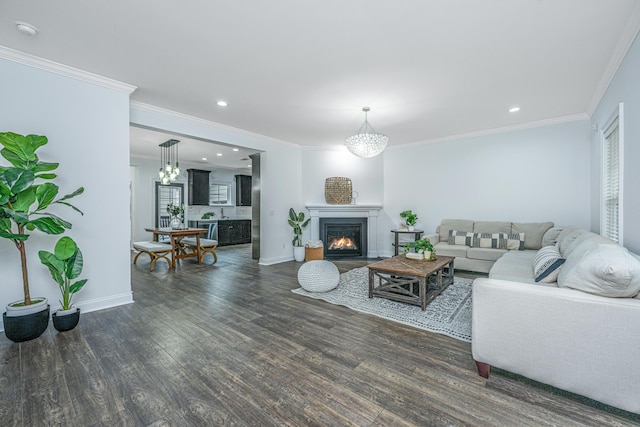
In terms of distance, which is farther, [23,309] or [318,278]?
[318,278]

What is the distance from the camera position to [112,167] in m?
3.25

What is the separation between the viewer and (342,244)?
21.7 ft

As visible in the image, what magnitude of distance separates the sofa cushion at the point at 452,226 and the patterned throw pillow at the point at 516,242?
0.69m

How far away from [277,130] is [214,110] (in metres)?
1.35

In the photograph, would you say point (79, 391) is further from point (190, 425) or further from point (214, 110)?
point (214, 110)

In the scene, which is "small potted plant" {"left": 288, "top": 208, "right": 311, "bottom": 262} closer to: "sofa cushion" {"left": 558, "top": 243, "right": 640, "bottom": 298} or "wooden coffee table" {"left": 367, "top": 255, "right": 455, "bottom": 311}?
"wooden coffee table" {"left": 367, "top": 255, "right": 455, "bottom": 311}

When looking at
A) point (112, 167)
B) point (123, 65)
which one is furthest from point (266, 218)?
point (123, 65)

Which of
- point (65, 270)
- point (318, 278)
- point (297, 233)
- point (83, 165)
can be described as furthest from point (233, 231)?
point (65, 270)

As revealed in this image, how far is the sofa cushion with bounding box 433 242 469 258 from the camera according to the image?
4918 millimetres

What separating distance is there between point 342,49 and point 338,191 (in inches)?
157

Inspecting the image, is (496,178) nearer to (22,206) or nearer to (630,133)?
(630,133)

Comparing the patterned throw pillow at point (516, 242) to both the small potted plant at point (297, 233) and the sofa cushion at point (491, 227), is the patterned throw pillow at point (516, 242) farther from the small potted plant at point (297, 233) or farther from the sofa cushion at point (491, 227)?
the small potted plant at point (297, 233)

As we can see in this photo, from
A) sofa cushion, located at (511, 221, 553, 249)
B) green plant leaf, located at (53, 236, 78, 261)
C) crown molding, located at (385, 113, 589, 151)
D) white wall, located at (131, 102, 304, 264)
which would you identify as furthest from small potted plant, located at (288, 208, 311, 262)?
sofa cushion, located at (511, 221, 553, 249)

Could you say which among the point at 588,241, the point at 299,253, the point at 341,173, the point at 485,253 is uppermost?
the point at 341,173
